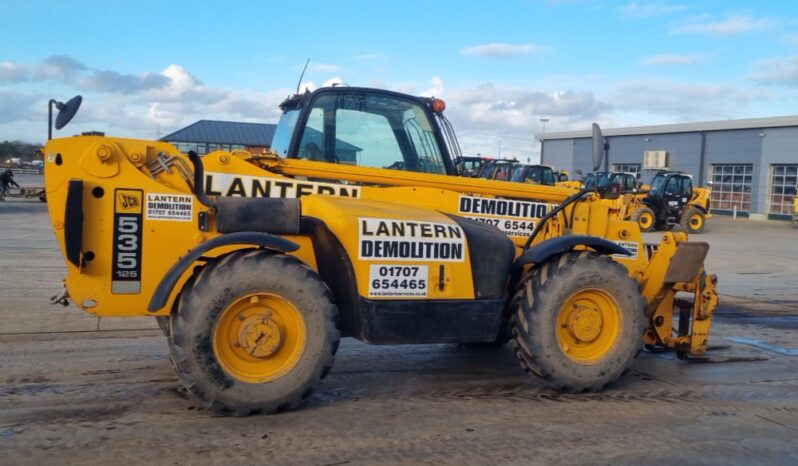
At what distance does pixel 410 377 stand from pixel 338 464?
6.51 feet

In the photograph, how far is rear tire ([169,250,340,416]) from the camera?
471 centimetres

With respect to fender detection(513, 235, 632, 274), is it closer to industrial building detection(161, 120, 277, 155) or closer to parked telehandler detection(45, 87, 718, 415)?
parked telehandler detection(45, 87, 718, 415)

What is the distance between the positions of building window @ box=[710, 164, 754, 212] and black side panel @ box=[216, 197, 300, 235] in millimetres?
41753

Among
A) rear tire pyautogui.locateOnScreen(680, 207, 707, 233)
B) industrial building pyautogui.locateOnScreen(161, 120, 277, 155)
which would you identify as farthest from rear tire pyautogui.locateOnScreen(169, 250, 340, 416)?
rear tire pyautogui.locateOnScreen(680, 207, 707, 233)

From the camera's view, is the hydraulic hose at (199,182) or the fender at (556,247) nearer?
the hydraulic hose at (199,182)

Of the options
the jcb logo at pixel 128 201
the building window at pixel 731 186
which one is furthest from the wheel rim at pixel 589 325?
the building window at pixel 731 186

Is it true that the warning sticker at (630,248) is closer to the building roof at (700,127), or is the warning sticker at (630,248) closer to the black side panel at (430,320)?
the black side panel at (430,320)

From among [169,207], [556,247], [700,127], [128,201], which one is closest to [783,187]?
[700,127]

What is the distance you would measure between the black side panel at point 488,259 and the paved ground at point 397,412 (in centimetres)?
86

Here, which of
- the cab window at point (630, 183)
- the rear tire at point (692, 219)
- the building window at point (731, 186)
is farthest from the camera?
the building window at point (731, 186)

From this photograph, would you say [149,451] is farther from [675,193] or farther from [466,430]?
[675,193]

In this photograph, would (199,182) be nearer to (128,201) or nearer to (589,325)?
(128,201)

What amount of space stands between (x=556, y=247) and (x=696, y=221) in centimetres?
2581

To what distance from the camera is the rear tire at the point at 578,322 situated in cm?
555
